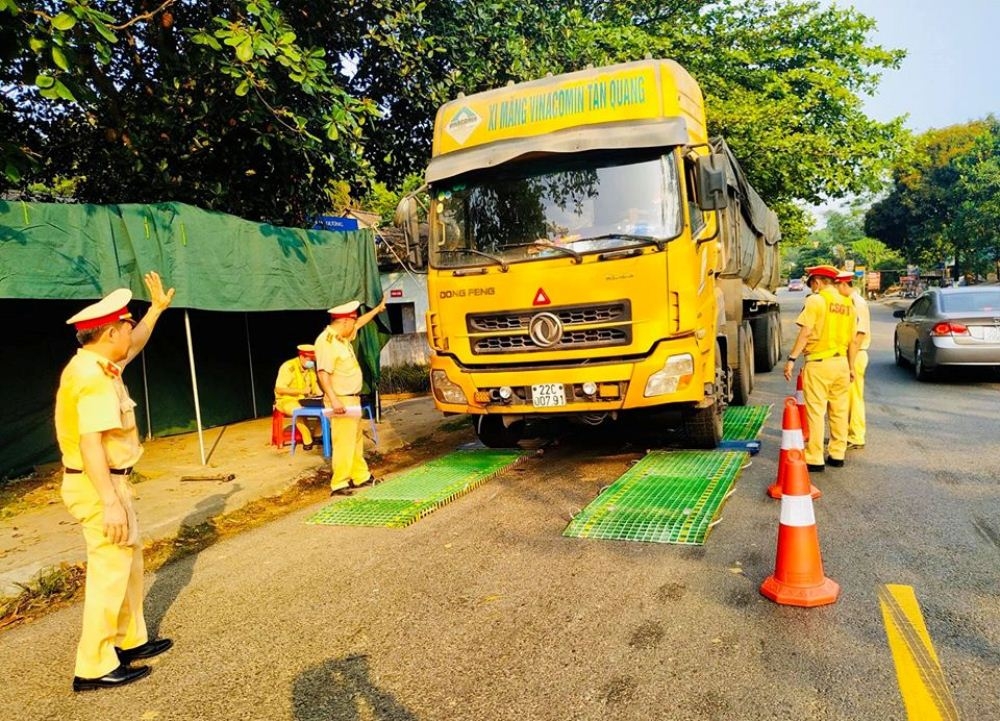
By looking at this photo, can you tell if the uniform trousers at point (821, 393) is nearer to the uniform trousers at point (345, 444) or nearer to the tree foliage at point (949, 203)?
the uniform trousers at point (345, 444)

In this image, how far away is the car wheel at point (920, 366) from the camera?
1078 cm

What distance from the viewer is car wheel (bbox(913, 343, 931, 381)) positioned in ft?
35.4

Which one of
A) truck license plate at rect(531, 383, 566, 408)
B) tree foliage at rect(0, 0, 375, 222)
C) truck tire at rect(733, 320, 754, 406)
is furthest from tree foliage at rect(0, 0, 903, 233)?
truck tire at rect(733, 320, 754, 406)

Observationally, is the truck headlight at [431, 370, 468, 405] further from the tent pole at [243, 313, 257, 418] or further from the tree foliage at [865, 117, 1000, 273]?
the tree foliage at [865, 117, 1000, 273]

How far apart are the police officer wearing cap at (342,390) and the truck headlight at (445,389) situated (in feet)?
2.42

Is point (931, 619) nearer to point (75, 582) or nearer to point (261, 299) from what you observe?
point (75, 582)

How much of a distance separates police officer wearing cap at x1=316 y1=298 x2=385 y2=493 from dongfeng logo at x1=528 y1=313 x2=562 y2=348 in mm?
1798

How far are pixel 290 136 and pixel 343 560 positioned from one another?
20.5 ft

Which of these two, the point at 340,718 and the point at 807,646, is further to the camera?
the point at 807,646

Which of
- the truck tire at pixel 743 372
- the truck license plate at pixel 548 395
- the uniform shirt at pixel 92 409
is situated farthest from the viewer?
the truck tire at pixel 743 372

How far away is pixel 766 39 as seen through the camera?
20172 mm

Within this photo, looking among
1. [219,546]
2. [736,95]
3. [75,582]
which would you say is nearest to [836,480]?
[219,546]

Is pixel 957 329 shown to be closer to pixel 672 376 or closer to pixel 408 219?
pixel 672 376

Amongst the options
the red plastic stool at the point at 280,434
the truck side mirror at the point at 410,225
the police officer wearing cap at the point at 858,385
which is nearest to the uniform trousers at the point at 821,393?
the police officer wearing cap at the point at 858,385
